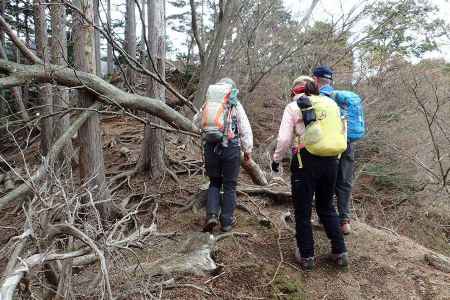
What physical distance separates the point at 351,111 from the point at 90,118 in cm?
359

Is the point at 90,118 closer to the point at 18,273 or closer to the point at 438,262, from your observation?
the point at 18,273

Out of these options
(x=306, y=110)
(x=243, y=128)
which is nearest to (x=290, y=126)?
(x=306, y=110)

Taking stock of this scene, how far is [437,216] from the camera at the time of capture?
1270 centimetres

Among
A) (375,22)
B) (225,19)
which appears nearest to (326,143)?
(225,19)

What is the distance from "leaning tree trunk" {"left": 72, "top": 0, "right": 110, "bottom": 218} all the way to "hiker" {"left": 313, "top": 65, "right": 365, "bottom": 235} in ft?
10.3

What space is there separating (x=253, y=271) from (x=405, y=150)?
946cm

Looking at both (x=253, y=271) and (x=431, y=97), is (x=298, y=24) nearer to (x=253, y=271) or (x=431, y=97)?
(x=431, y=97)

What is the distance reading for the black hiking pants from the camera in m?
3.92

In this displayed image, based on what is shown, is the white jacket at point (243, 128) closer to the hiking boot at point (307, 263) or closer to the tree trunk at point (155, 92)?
the hiking boot at point (307, 263)

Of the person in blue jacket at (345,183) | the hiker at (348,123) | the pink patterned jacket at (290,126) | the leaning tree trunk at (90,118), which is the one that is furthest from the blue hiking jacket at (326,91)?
the leaning tree trunk at (90,118)

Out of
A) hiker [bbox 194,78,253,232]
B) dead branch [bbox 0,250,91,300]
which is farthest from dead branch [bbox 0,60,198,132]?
dead branch [bbox 0,250,91,300]

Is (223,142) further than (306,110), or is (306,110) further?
(223,142)

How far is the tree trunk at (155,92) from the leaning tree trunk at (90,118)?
58.1 inches

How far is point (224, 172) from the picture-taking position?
4844mm
